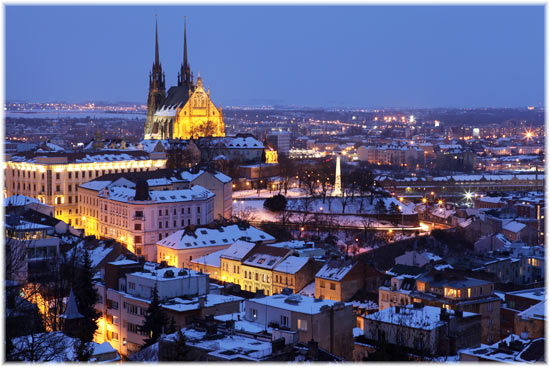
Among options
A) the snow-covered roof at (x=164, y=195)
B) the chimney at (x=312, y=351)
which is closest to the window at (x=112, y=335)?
the chimney at (x=312, y=351)

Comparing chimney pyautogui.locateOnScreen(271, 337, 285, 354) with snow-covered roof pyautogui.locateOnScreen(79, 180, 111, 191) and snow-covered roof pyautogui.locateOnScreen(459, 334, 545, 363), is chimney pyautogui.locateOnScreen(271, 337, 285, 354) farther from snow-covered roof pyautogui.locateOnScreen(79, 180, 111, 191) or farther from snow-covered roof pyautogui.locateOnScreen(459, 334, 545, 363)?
snow-covered roof pyautogui.locateOnScreen(79, 180, 111, 191)

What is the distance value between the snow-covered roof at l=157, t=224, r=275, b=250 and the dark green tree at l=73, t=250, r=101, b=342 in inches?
335

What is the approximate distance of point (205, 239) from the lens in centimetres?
3369

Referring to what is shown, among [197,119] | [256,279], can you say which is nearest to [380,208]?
[256,279]

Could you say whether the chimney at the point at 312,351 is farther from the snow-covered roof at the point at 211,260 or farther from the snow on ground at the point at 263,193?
the snow on ground at the point at 263,193

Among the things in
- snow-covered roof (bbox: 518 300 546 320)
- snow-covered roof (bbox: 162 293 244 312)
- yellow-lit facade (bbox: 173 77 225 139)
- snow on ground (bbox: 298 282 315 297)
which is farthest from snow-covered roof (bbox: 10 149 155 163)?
snow-covered roof (bbox: 518 300 546 320)

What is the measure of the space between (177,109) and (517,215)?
32.2 metres

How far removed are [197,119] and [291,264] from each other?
43.9 m

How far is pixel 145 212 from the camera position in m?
38.0

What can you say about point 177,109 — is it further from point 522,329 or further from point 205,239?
point 522,329

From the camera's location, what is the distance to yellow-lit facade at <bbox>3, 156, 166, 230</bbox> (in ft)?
152

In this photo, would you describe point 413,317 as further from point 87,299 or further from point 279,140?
point 279,140

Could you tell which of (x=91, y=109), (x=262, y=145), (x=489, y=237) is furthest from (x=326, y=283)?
(x=91, y=109)

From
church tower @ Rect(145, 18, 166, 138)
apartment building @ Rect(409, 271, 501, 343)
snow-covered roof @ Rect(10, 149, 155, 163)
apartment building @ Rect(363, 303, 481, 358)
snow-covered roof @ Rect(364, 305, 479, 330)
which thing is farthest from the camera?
church tower @ Rect(145, 18, 166, 138)
